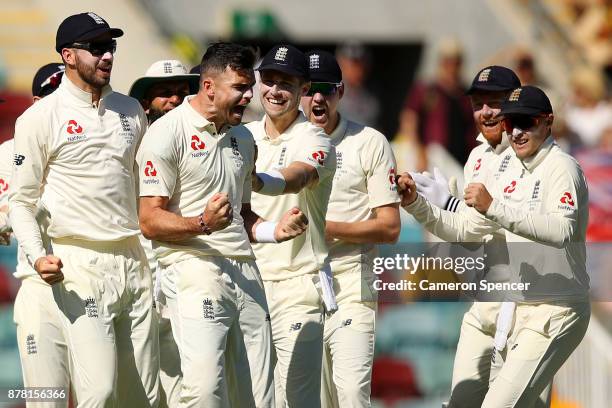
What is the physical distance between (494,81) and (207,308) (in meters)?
2.68

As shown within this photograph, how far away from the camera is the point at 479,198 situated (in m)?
7.99

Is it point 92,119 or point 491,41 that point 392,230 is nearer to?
point 92,119

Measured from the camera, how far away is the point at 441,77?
1576cm

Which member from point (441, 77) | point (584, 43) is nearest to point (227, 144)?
point (441, 77)

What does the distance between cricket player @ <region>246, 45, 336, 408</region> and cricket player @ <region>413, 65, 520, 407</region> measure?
834 mm

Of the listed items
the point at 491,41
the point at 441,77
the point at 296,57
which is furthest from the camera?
the point at 491,41

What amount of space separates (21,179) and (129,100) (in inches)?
31.1

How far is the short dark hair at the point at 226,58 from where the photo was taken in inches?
301

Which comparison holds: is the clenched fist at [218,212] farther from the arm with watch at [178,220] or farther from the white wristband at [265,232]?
the white wristband at [265,232]

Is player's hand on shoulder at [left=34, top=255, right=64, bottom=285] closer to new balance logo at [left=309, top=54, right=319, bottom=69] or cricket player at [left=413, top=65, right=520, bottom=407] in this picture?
new balance logo at [left=309, top=54, right=319, bottom=69]

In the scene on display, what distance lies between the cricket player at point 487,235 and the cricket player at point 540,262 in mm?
294

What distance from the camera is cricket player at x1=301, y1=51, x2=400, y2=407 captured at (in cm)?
891

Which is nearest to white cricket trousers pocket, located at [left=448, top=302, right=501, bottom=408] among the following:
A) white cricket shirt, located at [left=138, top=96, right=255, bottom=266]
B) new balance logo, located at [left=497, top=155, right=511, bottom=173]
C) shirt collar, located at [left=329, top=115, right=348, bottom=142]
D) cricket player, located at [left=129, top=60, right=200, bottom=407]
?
new balance logo, located at [left=497, top=155, right=511, bottom=173]

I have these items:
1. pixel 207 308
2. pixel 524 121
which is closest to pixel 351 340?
pixel 207 308
